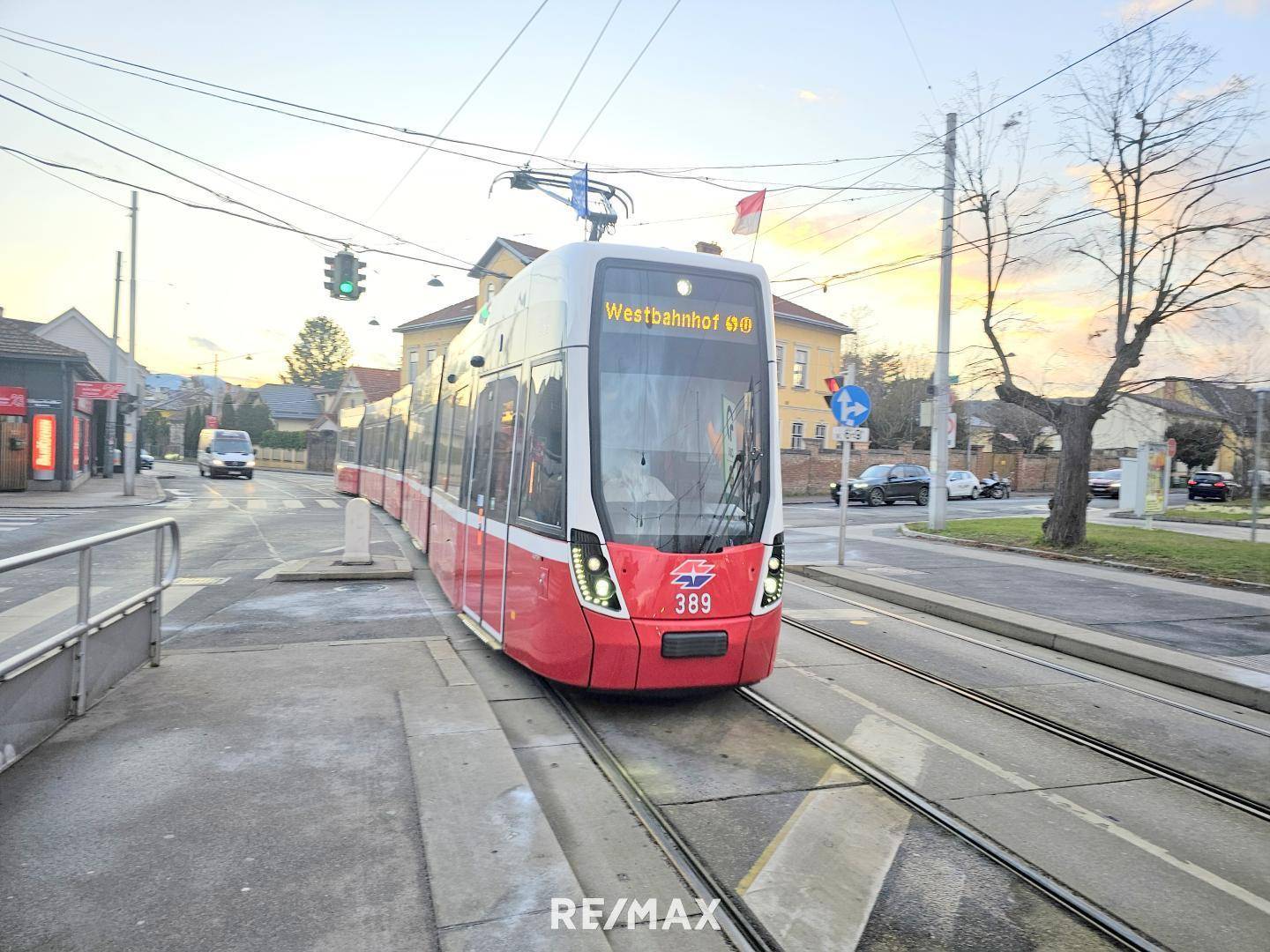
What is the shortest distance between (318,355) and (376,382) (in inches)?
2083

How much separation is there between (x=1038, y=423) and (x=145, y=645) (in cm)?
6447

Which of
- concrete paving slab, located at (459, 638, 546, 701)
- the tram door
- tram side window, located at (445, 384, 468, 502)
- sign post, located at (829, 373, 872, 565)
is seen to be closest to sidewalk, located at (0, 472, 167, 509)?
tram side window, located at (445, 384, 468, 502)

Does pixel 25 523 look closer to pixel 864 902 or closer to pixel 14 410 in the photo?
pixel 14 410

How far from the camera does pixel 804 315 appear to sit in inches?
2071

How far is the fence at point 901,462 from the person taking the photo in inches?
1594

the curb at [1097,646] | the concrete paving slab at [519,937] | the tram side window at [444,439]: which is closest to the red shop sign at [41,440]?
the tram side window at [444,439]

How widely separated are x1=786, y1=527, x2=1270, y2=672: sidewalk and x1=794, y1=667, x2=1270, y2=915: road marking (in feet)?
13.9

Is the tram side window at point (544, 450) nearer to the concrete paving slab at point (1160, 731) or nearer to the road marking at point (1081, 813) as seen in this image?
the road marking at point (1081, 813)

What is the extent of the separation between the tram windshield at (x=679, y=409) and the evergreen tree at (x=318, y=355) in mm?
121033

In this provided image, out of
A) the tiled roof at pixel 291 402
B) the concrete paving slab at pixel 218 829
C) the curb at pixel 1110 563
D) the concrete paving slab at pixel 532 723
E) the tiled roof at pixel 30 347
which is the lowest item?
the concrete paving slab at pixel 532 723

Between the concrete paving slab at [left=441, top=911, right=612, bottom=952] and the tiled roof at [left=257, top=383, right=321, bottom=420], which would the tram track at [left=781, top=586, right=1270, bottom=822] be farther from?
the tiled roof at [left=257, top=383, right=321, bottom=420]

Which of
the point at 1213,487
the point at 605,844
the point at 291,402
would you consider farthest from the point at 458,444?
Answer: the point at 291,402

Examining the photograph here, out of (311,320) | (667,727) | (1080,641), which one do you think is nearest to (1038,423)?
(1080,641)

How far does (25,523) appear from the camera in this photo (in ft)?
61.6
